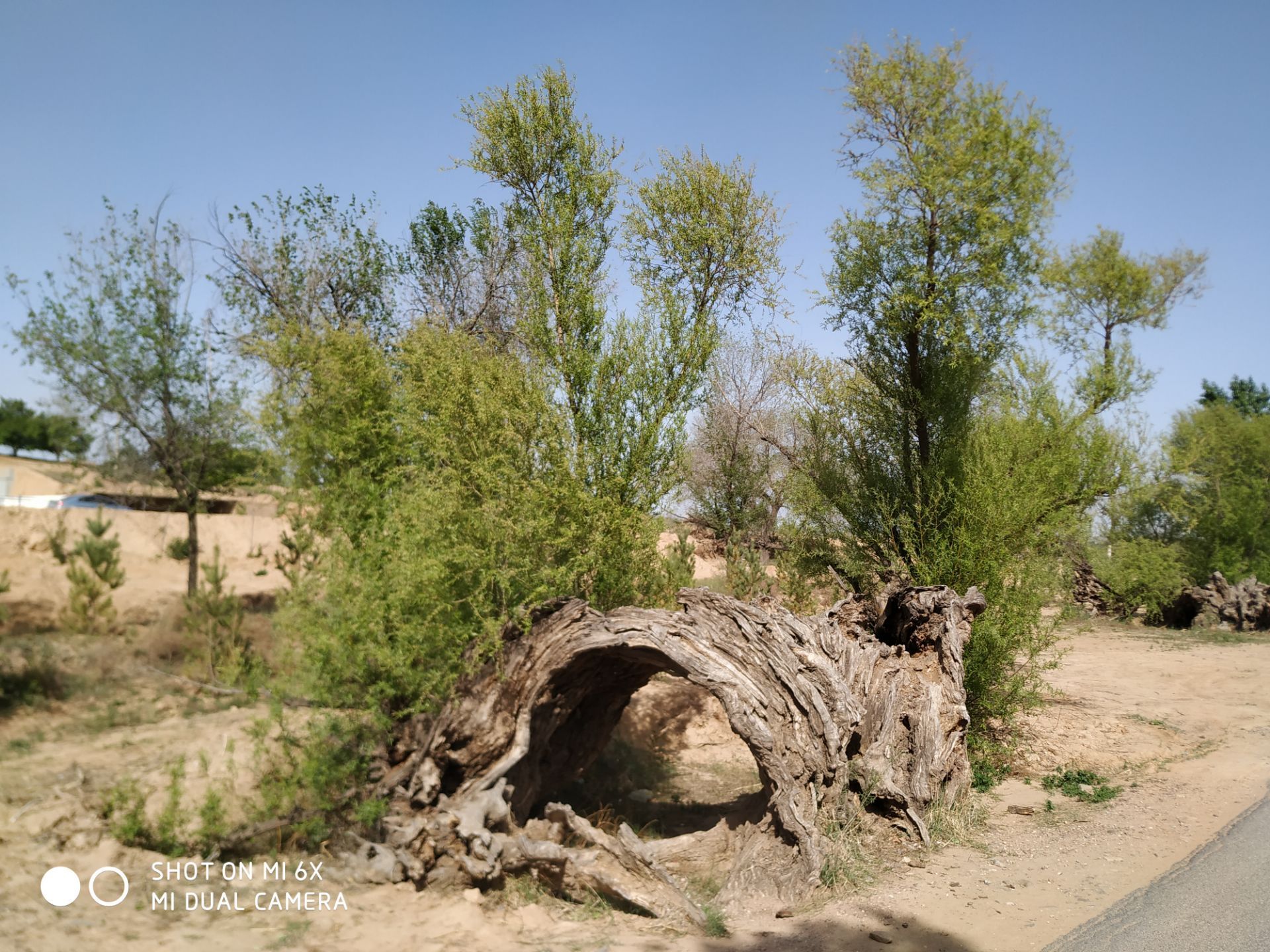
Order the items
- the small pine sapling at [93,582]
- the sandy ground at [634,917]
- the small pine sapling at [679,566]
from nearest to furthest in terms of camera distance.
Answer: the sandy ground at [634,917], the small pine sapling at [679,566], the small pine sapling at [93,582]

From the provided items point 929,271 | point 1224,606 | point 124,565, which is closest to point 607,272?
point 929,271

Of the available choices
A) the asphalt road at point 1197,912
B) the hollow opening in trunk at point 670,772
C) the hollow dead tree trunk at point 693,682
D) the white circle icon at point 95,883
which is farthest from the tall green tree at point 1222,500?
the white circle icon at point 95,883

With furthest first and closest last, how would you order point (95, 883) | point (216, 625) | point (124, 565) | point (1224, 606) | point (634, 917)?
point (1224, 606) < point (124, 565) < point (216, 625) < point (634, 917) < point (95, 883)

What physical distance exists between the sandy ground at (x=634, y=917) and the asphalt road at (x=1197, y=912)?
0.65 ft

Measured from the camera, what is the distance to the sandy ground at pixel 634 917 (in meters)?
5.98

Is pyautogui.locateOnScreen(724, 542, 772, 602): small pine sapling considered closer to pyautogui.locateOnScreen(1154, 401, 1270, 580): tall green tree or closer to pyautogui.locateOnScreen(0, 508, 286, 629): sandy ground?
pyautogui.locateOnScreen(0, 508, 286, 629): sandy ground

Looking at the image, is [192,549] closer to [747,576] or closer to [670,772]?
[670,772]

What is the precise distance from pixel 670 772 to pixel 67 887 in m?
A: 7.55

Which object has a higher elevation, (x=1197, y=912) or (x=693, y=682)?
(x=693, y=682)

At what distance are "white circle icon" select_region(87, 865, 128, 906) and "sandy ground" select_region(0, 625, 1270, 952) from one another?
6 cm

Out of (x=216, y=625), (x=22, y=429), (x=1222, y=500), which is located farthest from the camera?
(x=22, y=429)

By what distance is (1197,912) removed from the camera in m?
5.79

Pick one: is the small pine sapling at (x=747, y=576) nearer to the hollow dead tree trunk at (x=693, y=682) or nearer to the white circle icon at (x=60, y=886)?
the hollow dead tree trunk at (x=693, y=682)

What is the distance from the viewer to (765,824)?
26.1ft
